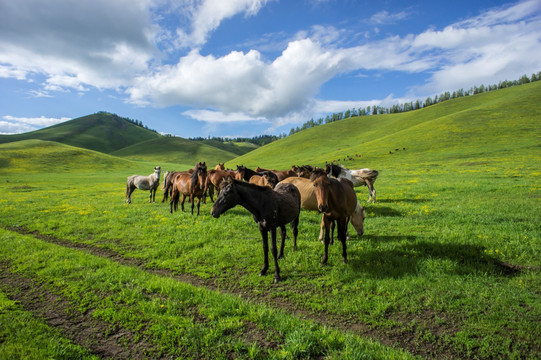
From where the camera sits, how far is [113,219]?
13805mm

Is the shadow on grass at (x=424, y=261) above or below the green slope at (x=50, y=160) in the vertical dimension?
below

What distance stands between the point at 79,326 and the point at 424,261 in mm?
8795

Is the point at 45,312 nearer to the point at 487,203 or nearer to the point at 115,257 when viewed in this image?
the point at 115,257

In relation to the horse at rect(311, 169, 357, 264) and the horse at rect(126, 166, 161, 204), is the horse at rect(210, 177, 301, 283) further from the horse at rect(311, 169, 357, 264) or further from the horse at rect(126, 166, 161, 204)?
the horse at rect(126, 166, 161, 204)

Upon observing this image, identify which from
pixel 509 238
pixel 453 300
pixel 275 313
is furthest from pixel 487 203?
pixel 275 313

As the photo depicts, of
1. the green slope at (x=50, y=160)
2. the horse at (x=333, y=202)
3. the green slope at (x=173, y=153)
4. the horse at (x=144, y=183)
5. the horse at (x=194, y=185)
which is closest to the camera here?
the horse at (x=333, y=202)

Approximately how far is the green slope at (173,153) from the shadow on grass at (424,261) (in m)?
144

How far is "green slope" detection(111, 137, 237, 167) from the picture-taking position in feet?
508

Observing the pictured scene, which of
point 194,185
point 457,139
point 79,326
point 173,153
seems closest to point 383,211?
point 194,185

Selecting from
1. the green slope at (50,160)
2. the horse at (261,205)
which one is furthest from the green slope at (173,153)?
the horse at (261,205)

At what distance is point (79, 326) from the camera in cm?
511

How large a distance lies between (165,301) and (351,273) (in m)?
4.93

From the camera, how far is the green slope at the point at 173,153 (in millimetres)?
154750

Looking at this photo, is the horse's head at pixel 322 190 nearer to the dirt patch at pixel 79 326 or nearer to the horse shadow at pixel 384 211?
the dirt patch at pixel 79 326
